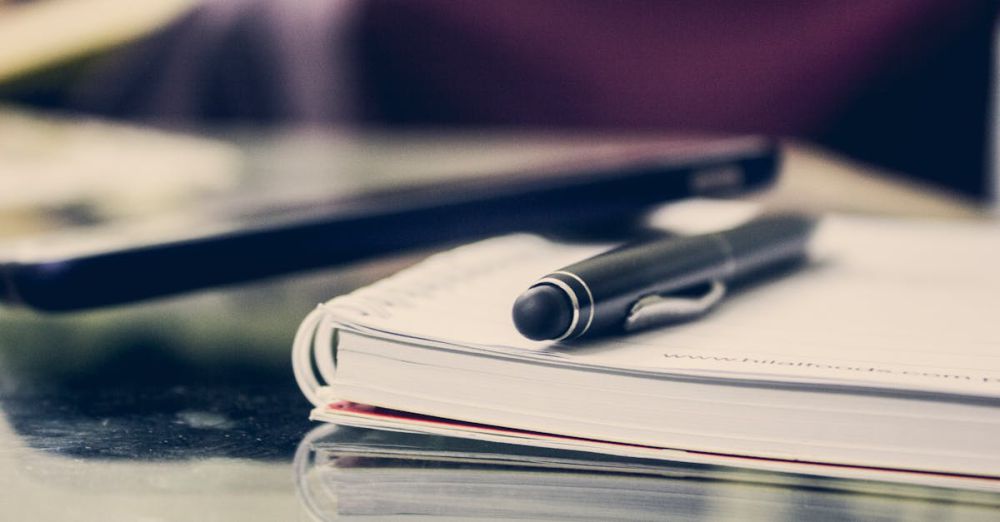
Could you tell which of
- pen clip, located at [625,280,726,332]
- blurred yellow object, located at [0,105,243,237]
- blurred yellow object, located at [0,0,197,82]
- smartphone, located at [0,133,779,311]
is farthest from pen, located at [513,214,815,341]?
blurred yellow object, located at [0,0,197,82]

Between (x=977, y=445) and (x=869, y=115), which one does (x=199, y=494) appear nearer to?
(x=977, y=445)

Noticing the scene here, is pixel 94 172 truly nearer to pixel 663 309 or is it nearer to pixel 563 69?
pixel 663 309

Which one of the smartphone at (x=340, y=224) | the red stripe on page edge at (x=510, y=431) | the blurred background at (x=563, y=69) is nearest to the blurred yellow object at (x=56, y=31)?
the blurred background at (x=563, y=69)

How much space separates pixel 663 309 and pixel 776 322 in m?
0.04

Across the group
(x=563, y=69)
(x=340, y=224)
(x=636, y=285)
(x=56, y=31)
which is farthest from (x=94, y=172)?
(x=563, y=69)

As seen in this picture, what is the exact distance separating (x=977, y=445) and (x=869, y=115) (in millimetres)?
1558

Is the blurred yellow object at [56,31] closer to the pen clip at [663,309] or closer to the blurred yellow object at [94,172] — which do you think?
the blurred yellow object at [94,172]

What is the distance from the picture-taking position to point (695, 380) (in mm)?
254

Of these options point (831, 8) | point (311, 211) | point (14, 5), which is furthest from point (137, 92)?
point (311, 211)

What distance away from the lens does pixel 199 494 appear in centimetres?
24

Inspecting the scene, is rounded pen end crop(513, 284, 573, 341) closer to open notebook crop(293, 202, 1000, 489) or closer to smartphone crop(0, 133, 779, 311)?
open notebook crop(293, 202, 1000, 489)

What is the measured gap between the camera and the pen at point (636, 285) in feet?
0.85

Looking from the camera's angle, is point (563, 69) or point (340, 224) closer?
point (340, 224)

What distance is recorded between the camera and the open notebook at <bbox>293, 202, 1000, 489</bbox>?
0.24 m
